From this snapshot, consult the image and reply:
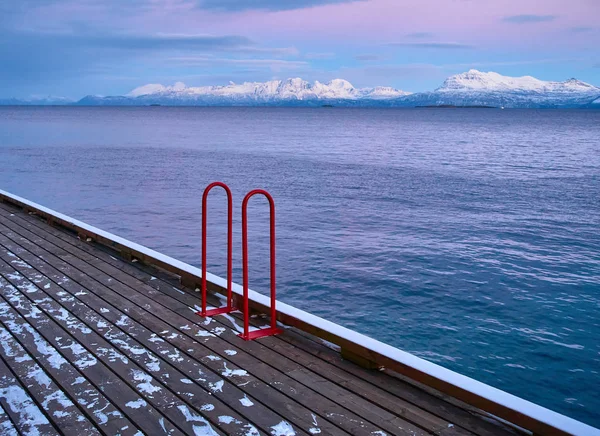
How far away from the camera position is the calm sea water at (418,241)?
339 inches

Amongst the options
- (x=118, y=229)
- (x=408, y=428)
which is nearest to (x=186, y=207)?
(x=118, y=229)

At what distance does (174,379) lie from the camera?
411cm

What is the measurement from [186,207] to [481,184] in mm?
13394

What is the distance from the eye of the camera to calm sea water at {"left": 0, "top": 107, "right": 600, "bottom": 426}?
862 centimetres

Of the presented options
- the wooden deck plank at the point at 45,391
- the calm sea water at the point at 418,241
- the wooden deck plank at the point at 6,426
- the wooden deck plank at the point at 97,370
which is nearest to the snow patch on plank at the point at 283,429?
the wooden deck plank at the point at 97,370

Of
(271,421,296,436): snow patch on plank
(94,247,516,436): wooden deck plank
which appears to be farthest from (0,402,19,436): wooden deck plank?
(94,247,516,436): wooden deck plank

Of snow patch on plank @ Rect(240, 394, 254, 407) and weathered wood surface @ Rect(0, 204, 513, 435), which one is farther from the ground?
weathered wood surface @ Rect(0, 204, 513, 435)

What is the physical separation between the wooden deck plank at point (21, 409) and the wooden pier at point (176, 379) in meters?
0.01

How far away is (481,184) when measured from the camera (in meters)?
26.3

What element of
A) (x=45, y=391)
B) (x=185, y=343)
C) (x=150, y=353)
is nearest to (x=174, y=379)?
(x=150, y=353)

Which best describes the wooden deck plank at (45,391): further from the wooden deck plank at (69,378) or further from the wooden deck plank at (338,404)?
the wooden deck plank at (338,404)

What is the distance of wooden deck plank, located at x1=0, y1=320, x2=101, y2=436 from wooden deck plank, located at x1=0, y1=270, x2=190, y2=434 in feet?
0.56

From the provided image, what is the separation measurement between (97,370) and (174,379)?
1.90 ft

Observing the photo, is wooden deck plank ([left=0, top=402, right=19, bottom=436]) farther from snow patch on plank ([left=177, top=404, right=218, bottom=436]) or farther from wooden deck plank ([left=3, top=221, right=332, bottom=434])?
wooden deck plank ([left=3, top=221, right=332, bottom=434])
